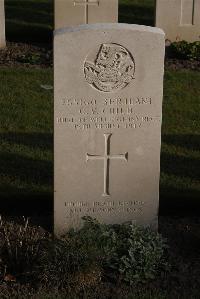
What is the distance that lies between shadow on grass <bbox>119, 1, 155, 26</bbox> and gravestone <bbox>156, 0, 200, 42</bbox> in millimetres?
2034

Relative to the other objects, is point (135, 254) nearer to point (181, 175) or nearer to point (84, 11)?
point (181, 175)

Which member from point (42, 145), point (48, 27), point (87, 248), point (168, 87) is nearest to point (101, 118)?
point (87, 248)

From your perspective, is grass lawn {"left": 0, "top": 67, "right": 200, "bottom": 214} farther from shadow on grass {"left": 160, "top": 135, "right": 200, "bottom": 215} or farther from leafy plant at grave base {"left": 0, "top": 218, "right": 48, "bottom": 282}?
leafy plant at grave base {"left": 0, "top": 218, "right": 48, "bottom": 282}

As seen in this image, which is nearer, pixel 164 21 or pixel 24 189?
pixel 24 189

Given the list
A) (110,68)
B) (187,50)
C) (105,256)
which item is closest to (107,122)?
(110,68)

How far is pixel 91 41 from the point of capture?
565 cm

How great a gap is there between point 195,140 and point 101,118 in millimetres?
2981

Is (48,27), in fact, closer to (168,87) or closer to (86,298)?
(168,87)

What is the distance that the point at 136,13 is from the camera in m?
16.3

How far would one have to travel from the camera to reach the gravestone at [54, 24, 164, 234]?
18.7 ft

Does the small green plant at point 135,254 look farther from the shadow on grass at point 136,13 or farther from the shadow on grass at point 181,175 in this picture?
the shadow on grass at point 136,13

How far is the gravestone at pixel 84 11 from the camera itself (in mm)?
12531

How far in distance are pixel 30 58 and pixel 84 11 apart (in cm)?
165

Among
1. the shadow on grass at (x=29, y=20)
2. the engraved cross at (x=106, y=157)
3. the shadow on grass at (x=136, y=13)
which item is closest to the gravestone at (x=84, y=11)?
the shadow on grass at (x=29, y=20)
